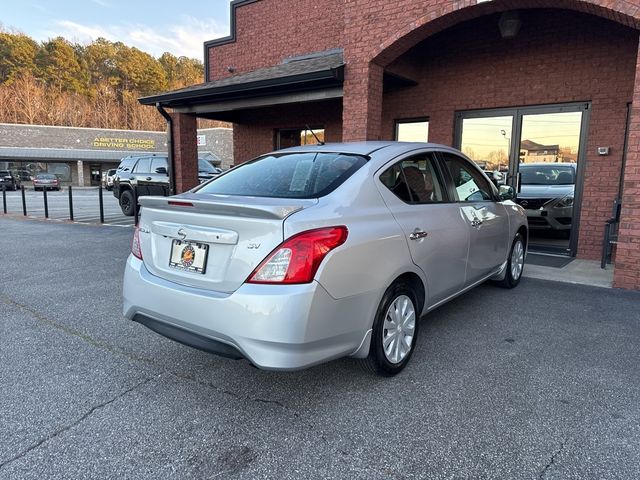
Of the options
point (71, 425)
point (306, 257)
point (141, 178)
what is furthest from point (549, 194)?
point (141, 178)

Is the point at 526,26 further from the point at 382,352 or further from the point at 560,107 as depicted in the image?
the point at 382,352

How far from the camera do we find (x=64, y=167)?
4456cm

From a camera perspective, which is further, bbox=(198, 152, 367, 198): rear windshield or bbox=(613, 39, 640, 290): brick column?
bbox=(613, 39, 640, 290): brick column

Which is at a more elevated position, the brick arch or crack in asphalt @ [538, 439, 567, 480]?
the brick arch

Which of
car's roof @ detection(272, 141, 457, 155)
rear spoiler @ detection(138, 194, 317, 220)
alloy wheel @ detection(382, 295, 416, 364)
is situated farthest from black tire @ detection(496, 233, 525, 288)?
rear spoiler @ detection(138, 194, 317, 220)

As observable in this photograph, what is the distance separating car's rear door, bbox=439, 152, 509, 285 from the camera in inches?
161

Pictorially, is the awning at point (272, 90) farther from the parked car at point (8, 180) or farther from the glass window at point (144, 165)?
the parked car at point (8, 180)

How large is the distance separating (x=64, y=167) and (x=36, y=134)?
12.3ft

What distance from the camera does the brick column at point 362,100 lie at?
293 inches

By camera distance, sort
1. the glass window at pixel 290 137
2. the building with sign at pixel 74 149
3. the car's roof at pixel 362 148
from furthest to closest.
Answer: the building with sign at pixel 74 149 < the glass window at pixel 290 137 < the car's roof at pixel 362 148

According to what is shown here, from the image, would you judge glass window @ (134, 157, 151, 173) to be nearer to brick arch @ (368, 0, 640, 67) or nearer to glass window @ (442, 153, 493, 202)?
brick arch @ (368, 0, 640, 67)

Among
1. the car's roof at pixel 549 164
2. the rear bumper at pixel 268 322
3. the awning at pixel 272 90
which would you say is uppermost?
the awning at pixel 272 90

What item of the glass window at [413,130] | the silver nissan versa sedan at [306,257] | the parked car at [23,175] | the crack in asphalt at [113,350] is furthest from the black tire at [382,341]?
the parked car at [23,175]

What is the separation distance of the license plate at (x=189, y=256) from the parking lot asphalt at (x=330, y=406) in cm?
85
